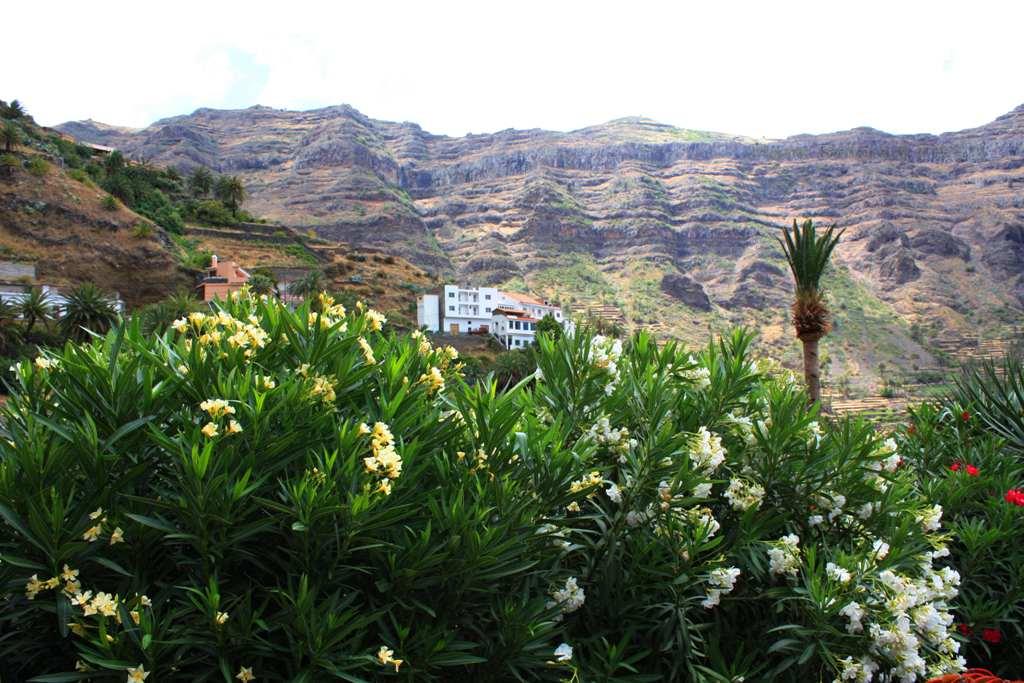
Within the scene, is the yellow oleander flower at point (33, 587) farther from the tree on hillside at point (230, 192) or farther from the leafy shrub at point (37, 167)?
the tree on hillside at point (230, 192)

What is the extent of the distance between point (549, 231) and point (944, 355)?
6938 cm

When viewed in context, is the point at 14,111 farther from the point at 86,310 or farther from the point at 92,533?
the point at 92,533

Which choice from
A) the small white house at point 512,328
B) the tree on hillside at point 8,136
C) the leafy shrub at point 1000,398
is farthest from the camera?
the small white house at point 512,328

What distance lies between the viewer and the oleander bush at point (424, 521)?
79.3 inches

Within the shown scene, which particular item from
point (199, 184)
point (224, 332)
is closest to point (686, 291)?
point (199, 184)

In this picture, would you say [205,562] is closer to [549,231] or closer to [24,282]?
[24,282]

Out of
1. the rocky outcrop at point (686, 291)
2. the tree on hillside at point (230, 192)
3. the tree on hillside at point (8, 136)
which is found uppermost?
the tree on hillside at point (8, 136)

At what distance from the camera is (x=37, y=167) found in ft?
151

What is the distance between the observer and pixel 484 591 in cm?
231

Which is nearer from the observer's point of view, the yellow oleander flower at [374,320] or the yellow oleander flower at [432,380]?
the yellow oleander flower at [432,380]

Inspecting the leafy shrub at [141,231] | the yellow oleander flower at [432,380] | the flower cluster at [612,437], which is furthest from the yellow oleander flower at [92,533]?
the leafy shrub at [141,231]

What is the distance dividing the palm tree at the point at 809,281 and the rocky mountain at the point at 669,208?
3312 inches

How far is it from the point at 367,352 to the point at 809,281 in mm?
9481

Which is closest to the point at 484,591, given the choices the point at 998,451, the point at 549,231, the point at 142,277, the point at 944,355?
the point at 998,451
